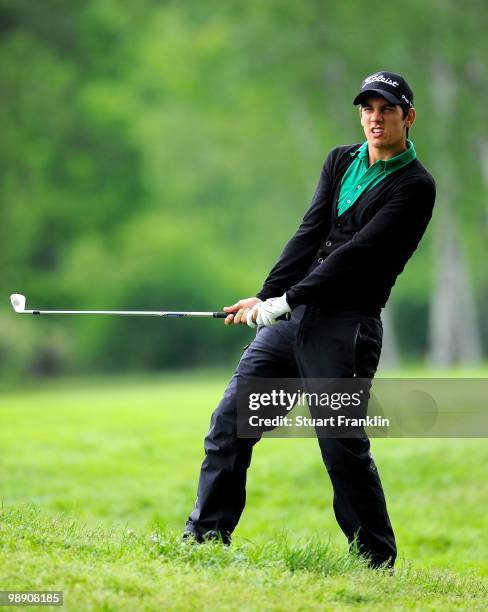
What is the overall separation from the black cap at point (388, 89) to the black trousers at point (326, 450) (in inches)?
42.7

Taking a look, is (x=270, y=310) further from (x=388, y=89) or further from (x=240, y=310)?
(x=388, y=89)

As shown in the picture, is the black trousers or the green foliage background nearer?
the black trousers

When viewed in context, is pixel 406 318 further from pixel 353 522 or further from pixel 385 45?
pixel 353 522

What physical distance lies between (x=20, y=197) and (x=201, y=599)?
29.8m

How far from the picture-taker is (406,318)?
1818 inches

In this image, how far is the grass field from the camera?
460cm

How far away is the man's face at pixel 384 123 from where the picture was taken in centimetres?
545

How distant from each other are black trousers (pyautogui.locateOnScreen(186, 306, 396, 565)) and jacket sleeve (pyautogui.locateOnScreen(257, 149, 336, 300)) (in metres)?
0.24

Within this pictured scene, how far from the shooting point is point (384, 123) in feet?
17.9

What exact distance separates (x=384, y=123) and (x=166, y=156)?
2876 centimetres

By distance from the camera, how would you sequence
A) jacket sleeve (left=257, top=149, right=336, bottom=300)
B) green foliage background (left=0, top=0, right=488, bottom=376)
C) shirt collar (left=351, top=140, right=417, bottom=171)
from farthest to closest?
green foliage background (left=0, top=0, right=488, bottom=376) → jacket sleeve (left=257, top=149, right=336, bottom=300) → shirt collar (left=351, top=140, right=417, bottom=171)

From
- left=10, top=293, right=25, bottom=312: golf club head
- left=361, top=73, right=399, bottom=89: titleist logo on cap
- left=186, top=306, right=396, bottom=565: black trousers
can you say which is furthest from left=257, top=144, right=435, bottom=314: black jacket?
left=10, top=293, right=25, bottom=312: golf club head

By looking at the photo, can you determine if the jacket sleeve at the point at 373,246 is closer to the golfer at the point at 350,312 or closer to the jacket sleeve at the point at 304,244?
the golfer at the point at 350,312

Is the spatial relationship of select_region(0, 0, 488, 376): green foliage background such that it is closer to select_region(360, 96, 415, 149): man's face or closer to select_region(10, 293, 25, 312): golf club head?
select_region(10, 293, 25, 312): golf club head
